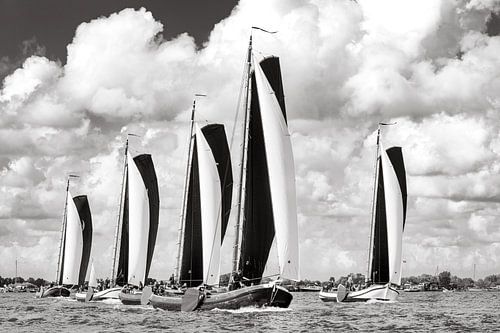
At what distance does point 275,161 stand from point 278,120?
10.4 ft

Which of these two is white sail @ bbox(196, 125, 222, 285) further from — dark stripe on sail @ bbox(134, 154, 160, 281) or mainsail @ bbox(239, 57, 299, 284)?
dark stripe on sail @ bbox(134, 154, 160, 281)

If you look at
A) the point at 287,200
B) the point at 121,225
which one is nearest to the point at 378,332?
the point at 287,200

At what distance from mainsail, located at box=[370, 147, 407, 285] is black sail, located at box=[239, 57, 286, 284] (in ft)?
119

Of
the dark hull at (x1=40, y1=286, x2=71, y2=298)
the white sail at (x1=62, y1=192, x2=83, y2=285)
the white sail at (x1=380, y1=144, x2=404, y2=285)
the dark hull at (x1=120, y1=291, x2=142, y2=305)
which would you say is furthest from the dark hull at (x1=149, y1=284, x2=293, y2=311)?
the dark hull at (x1=40, y1=286, x2=71, y2=298)

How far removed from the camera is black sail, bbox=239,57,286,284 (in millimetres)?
62000

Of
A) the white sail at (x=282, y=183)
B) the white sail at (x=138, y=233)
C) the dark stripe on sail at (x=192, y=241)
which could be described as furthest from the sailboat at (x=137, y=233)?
the white sail at (x=282, y=183)

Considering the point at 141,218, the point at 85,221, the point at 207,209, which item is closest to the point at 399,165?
the point at 141,218

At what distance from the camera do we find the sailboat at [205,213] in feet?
241

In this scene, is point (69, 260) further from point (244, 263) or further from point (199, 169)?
point (244, 263)

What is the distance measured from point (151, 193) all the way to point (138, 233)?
16.2 feet

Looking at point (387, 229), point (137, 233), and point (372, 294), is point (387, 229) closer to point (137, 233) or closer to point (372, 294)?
point (372, 294)

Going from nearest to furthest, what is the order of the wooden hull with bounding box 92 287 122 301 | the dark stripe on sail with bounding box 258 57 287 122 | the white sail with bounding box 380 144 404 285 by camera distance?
the dark stripe on sail with bounding box 258 57 287 122 < the white sail with bounding box 380 144 404 285 < the wooden hull with bounding box 92 287 122 301

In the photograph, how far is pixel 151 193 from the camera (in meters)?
95.9

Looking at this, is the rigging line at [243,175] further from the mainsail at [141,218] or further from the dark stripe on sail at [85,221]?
the dark stripe on sail at [85,221]
